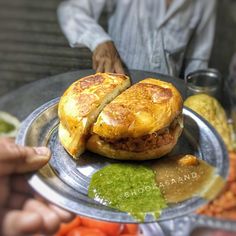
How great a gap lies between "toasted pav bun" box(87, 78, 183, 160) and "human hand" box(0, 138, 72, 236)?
19cm

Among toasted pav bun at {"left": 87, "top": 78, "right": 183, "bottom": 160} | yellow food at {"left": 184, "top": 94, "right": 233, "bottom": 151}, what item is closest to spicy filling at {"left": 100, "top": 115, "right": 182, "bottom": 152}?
toasted pav bun at {"left": 87, "top": 78, "right": 183, "bottom": 160}

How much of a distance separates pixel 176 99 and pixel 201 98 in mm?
85

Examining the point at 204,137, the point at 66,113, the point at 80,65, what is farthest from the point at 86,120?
the point at 204,137

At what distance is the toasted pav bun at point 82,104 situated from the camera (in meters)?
0.88

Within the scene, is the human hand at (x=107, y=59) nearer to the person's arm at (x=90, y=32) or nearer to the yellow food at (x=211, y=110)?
the person's arm at (x=90, y=32)

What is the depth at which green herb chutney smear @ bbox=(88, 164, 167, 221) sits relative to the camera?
2.47ft

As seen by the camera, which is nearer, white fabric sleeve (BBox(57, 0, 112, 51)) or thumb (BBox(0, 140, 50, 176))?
thumb (BBox(0, 140, 50, 176))

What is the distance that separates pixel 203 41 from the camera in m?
1.01

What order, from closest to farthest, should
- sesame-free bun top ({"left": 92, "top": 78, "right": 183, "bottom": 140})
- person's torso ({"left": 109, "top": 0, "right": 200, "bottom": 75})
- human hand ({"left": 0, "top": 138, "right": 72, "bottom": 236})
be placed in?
human hand ({"left": 0, "top": 138, "right": 72, "bottom": 236})
sesame-free bun top ({"left": 92, "top": 78, "right": 183, "bottom": 140})
person's torso ({"left": 109, "top": 0, "right": 200, "bottom": 75})

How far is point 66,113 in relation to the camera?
88cm

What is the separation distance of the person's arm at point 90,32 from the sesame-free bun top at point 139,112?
3.7 inches

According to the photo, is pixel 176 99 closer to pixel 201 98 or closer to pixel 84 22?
pixel 201 98

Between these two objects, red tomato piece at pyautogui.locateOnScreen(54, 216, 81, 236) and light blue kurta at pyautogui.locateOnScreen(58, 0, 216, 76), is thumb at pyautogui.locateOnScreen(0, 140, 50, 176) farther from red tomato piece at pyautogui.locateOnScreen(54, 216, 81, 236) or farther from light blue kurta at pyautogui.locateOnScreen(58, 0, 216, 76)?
light blue kurta at pyautogui.locateOnScreen(58, 0, 216, 76)

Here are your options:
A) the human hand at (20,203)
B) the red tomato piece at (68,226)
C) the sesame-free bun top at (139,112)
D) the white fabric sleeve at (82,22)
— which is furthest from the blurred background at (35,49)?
the red tomato piece at (68,226)
